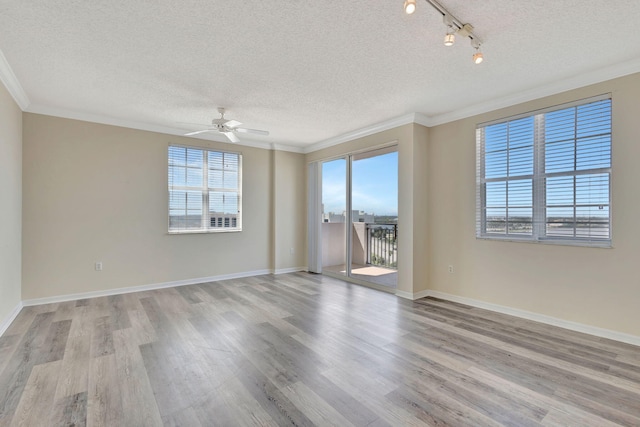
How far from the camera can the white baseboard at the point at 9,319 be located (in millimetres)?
3089

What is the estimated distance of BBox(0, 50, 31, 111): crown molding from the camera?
9.33 feet

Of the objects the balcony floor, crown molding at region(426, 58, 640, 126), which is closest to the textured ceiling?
crown molding at region(426, 58, 640, 126)

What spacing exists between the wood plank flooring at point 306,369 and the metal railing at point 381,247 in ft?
6.60

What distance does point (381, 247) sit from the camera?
605 cm

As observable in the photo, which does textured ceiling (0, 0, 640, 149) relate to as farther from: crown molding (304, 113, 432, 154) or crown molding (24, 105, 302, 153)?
crown molding (304, 113, 432, 154)

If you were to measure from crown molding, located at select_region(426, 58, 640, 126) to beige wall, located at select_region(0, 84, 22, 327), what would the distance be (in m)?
5.24

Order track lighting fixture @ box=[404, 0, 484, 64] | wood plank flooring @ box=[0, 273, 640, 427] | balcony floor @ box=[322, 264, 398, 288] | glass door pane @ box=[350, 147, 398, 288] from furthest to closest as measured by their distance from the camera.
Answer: balcony floor @ box=[322, 264, 398, 288] → glass door pane @ box=[350, 147, 398, 288] → track lighting fixture @ box=[404, 0, 484, 64] → wood plank flooring @ box=[0, 273, 640, 427]

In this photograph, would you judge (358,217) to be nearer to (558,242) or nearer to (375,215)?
(375,215)

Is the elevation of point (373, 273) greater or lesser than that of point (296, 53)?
lesser

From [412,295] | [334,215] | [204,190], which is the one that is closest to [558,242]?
[412,295]

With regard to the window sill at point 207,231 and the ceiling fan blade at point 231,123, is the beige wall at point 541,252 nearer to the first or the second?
the ceiling fan blade at point 231,123

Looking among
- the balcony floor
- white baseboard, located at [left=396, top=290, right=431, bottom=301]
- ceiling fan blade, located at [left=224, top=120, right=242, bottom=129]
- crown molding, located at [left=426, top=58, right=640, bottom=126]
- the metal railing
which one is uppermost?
crown molding, located at [left=426, top=58, right=640, bottom=126]

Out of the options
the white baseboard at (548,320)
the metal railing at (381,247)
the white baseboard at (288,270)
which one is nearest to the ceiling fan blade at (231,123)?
the metal railing at (381,247)

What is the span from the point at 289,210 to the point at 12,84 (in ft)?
14.2
